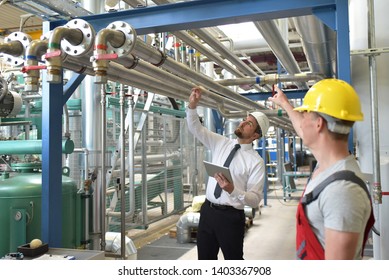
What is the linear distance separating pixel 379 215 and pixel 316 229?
50.8 inches

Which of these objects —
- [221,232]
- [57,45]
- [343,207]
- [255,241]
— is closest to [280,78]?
[221,232]

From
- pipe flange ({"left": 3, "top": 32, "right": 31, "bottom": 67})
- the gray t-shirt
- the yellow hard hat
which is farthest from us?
pipe flange ({"left": 3, "top": 32, "right": 31, "bottom": 67})

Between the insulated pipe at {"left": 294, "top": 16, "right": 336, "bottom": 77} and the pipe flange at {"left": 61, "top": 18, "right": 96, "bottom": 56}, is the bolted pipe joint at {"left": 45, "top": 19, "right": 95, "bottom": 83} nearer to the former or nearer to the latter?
the pipe flange at {"left": 61, "top": 18, "right": 96, "bottom": 56}

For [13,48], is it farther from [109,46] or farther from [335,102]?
[335,102]

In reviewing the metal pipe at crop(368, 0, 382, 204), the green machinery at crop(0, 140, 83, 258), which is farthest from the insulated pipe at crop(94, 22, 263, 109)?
the metal pipe at crop(368, 0, 382, 204)

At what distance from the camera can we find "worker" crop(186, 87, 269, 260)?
81.9 inches

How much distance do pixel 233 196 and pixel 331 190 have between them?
43.7 inches

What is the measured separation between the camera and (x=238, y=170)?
87.8 inches

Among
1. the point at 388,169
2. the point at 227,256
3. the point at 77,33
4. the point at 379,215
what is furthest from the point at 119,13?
the point at 379,215

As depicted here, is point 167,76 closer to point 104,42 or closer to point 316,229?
point 104,42

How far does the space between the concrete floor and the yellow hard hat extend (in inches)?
110

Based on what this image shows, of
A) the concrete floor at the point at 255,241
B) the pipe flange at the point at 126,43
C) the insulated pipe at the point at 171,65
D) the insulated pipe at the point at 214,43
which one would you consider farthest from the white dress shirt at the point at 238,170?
the concrete floor at the point at 255,241

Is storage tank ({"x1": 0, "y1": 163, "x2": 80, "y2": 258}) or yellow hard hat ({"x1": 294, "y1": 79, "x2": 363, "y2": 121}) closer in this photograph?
yellow hard hat ({"x1": 294, "y1": 79, "x2": 363, "y2": 121})

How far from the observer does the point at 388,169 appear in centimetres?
206
